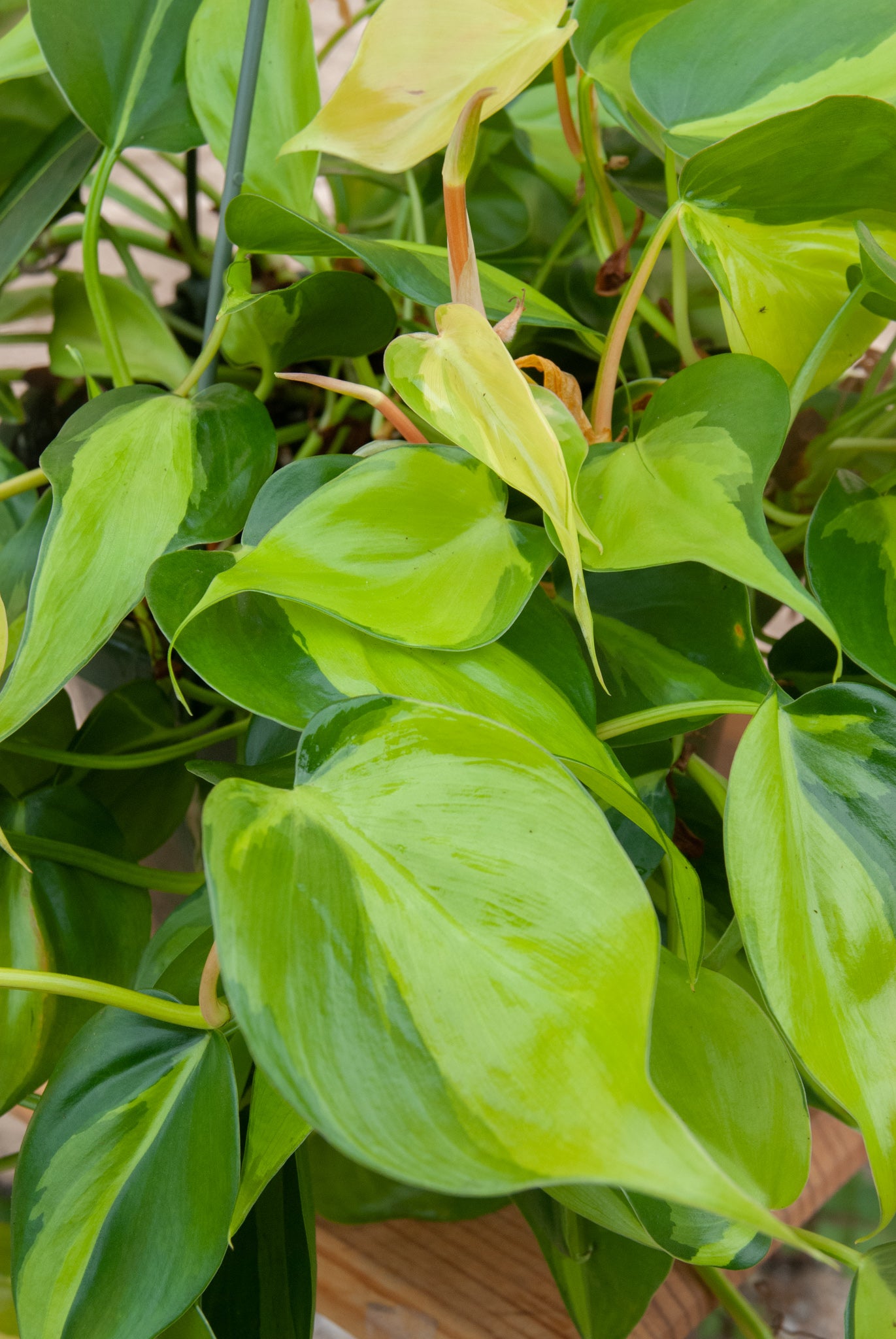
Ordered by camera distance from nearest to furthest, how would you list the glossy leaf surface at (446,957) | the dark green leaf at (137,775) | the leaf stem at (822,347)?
the glossy leaf surface at (446,957)
the leaf stem at (822,347)
the dark green leaf at (137,775)

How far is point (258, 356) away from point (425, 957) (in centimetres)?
27

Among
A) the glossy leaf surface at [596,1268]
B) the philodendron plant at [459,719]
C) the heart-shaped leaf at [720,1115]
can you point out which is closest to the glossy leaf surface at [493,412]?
the philodendron plant at [459,719]

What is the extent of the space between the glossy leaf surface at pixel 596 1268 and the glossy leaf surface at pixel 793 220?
0.27 meters

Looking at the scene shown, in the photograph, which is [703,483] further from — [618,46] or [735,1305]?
[735,1305]

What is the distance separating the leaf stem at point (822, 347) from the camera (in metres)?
0.24

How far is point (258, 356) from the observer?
36 cm

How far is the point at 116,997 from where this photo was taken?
0.74 feet

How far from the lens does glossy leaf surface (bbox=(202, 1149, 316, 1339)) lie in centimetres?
26

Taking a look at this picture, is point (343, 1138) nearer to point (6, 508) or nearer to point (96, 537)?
point (96, 537)

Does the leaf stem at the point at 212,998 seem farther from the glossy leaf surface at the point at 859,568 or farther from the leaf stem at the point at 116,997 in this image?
the glossy leaf surface at the point at 859,568

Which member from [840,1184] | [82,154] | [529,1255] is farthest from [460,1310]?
A: [82,154]

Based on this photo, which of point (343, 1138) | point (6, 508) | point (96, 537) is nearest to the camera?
point (343, 1138)

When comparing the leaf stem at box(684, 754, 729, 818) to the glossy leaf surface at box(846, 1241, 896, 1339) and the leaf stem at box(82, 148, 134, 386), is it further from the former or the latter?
the leaf stem at box(82, 148, 134, 386)

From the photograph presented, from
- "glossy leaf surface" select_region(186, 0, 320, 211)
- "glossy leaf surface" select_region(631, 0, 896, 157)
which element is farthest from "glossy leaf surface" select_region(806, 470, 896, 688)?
"glossy leaf surface" select_region(186, 0, 320, 211)
